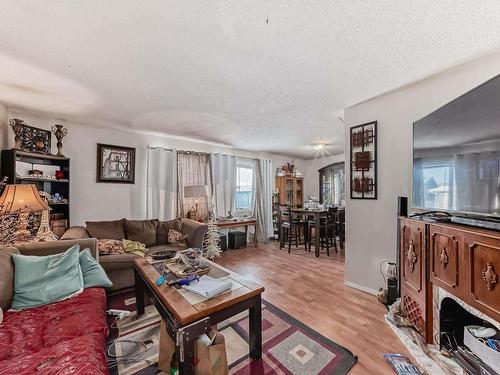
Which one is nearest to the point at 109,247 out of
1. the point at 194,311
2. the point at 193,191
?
the point at 193,191

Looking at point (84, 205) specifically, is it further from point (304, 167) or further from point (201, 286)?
point (304, 167)

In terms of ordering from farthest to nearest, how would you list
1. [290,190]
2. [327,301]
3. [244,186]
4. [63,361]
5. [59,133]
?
[290,190] < [244,186] < [59,133] < [327,301] < [63,361]

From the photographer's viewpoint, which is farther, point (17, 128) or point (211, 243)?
point (211, 243)

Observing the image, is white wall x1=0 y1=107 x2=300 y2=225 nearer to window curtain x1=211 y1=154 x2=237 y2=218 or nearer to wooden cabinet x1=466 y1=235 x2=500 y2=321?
window curtain x1=211 y1=154 x2=237 y2=218

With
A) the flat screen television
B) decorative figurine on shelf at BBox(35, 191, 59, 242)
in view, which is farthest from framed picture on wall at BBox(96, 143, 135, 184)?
the flat screen television

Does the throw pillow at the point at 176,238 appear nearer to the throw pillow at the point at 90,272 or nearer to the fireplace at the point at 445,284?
the throw pillow at the point at 90,272

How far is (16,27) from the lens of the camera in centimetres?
144

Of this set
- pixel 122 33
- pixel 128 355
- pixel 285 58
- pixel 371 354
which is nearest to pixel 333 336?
pixel 371 354

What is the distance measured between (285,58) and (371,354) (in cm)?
239

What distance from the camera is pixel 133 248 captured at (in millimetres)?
2893

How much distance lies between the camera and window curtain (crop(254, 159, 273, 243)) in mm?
5522

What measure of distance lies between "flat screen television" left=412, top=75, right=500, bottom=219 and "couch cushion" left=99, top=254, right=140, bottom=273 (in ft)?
10.5

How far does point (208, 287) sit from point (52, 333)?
96cm

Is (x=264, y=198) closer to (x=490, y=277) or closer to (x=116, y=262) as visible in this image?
(x=116, y=262)
